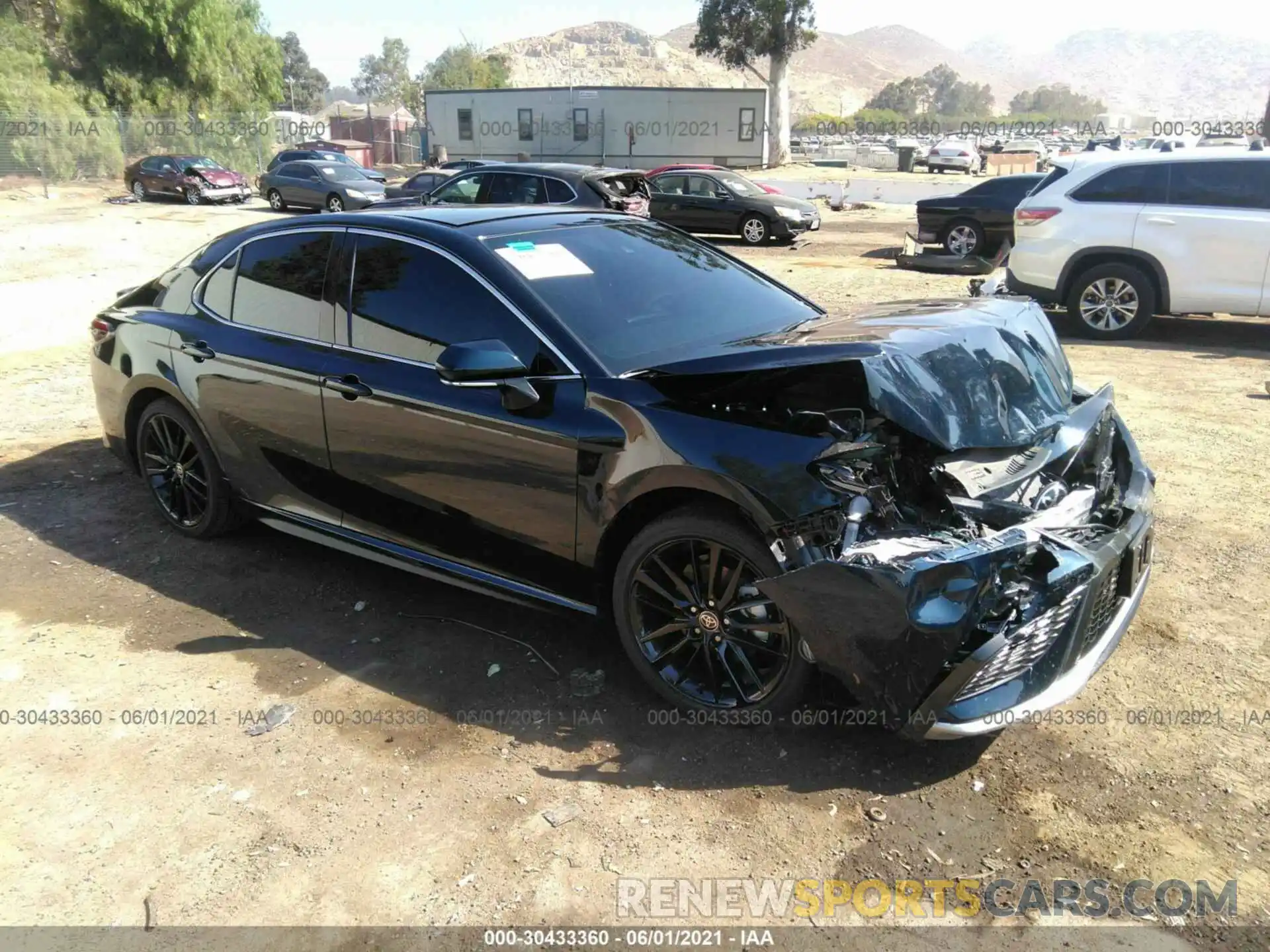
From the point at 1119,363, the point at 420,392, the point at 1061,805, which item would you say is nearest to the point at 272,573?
the point at 420,392

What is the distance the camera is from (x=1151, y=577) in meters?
4.43

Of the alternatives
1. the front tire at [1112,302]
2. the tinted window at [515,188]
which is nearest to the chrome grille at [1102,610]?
the front tire at [1112,302]

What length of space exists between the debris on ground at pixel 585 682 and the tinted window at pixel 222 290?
252 centimetres

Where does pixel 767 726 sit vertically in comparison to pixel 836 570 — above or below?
below

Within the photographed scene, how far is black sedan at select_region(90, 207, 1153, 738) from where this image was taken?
9.28 feet

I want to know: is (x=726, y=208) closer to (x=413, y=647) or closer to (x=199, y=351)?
(x=199, y=351)

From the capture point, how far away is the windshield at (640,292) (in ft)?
11.9

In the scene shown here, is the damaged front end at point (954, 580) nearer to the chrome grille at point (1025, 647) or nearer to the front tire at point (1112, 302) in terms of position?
the chrome grille at point (1025, 647)

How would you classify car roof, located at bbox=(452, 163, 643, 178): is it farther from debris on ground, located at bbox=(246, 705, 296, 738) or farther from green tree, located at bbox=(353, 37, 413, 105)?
green tree, located at bbox=(353, 37, 413, 105)

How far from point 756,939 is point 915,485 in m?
1.46

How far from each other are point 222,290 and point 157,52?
41.8 m

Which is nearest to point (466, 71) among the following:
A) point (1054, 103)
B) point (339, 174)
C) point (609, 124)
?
point (609, 124)

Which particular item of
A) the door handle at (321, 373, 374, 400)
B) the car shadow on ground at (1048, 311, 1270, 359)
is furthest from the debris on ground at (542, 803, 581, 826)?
the car shadow on ground at (1048, 311, 1270, 359)

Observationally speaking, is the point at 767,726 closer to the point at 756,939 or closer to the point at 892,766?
the point at 892,766
